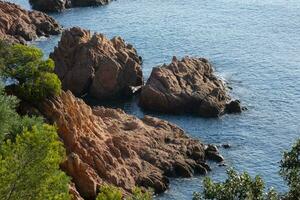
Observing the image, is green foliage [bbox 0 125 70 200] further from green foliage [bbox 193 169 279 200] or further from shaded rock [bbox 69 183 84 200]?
shaded rock [bbox 69 183 84 200]

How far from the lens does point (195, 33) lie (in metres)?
146

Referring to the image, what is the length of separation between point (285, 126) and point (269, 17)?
220ft

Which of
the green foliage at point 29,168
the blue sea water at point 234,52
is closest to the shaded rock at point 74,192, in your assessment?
the blue sea water at point 234,52

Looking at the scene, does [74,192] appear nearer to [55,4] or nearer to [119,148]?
[119,148]

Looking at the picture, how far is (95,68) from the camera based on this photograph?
107562mm

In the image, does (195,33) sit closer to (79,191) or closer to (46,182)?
(79,191)

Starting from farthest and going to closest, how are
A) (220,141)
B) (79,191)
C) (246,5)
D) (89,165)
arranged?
(246,5) → (220,141) → (89,165) → (79,191)

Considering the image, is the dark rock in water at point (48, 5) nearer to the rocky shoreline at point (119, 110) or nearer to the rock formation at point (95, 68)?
the rocky shoreline at point (119, 110)

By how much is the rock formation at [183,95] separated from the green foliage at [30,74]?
1260 inches

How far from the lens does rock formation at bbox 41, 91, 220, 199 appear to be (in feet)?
214

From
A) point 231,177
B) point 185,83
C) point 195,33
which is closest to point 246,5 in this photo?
point 195,33

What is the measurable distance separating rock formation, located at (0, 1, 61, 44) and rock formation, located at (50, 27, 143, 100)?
2248 cm

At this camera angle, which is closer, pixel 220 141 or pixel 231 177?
pixel 231 177

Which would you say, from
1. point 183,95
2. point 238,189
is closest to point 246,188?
Answer: point 238,189
